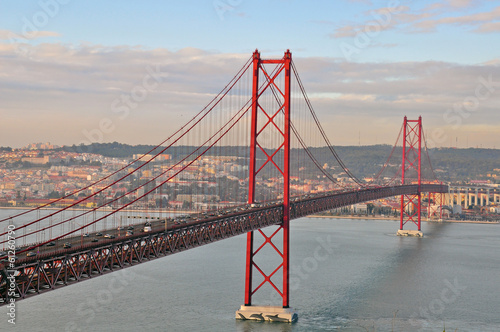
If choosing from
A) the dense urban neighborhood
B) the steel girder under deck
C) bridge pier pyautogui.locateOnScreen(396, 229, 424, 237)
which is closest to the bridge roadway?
the steel girder under deck

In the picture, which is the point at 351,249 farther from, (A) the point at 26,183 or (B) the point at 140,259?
(A) the point at 26,183

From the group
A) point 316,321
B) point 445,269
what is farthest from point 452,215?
point 316,321

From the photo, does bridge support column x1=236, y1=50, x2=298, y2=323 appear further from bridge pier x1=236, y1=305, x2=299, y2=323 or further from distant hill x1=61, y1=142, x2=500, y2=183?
distant hill x1=61, y1=142, x2=500, y2=183

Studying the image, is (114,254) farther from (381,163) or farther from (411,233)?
(381,163)

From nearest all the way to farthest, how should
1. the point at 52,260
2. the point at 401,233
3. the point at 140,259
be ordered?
the point at 52,260 < the point at 140,259 < the point at 401,233

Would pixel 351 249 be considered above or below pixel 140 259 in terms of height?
below

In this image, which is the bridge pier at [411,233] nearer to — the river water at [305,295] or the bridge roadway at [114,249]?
the river water at [305,295]

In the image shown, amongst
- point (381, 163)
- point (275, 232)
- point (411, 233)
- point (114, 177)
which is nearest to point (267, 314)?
point (275, 232)
